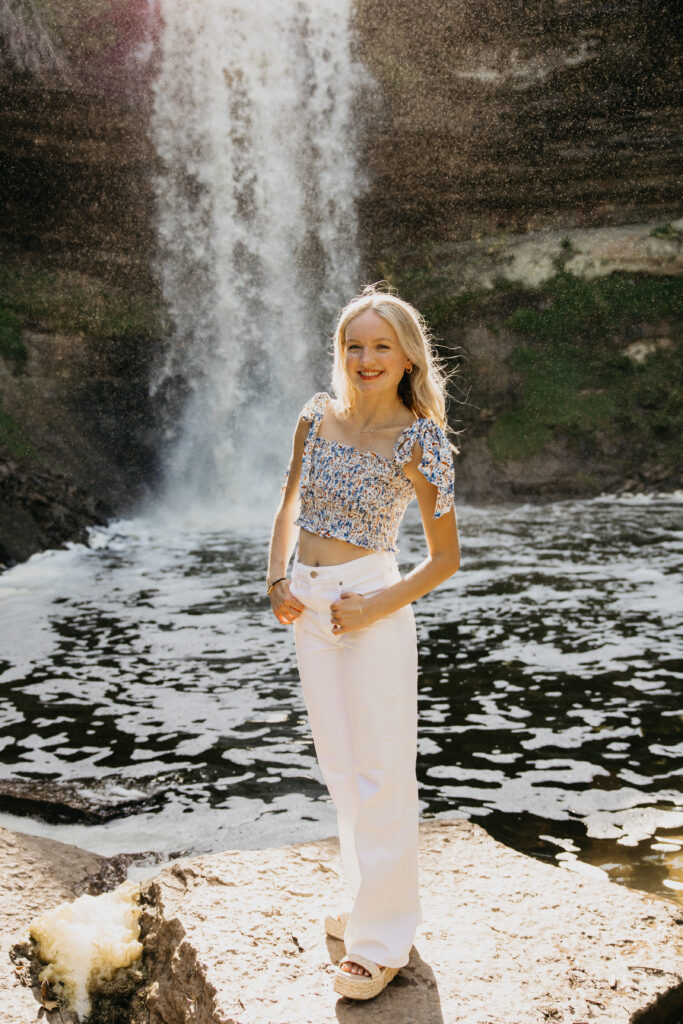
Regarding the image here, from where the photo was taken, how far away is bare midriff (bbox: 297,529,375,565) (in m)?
2.69

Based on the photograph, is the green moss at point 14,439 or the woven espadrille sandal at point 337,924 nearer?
the woven espadrille sandal at point 337,924

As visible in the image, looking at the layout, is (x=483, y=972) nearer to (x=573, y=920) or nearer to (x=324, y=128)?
(x=573, y=920)

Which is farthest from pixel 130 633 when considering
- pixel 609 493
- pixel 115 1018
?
pixel 609 493

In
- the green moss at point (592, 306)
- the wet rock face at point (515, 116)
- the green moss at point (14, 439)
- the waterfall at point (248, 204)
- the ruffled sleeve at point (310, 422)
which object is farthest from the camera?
the green moss at point (592, 306)

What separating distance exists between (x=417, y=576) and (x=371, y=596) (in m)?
0.14

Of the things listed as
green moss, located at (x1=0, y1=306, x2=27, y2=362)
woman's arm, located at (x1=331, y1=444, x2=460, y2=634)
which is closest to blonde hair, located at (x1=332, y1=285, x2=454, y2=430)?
woman's arm, located at (x1=331, y1=444, x2=460, y2=634)

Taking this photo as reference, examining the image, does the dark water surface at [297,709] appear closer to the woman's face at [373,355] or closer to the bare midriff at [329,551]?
the bare midriff at [329,551]

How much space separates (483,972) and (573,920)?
0.46 metres

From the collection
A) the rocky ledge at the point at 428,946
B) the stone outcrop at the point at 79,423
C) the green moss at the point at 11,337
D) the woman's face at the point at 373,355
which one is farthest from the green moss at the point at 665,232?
the woman's face at the point at 373,355

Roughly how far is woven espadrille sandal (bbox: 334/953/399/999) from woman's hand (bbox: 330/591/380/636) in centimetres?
90

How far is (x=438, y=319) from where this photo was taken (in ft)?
57.4

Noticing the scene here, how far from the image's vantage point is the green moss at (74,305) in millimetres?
15914

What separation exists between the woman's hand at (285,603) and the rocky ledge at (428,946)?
985mm

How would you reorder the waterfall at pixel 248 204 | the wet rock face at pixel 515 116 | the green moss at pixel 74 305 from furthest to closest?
the waterfall at pixel 248 204 < the wet rock face at pixel 515 116 < the green moss at pixel 74 305
